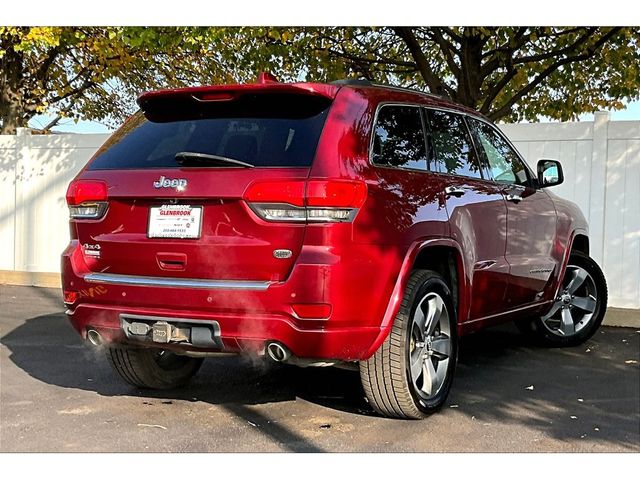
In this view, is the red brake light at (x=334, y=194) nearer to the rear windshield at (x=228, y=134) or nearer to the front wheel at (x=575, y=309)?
the rear windshield at (x=228, y=134)

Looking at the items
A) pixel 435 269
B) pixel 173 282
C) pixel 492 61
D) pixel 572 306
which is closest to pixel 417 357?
Result: pixel 435 269

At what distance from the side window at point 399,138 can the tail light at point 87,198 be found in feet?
4.97

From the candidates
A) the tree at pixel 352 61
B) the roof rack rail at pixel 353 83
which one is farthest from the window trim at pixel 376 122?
the tree at pixel 352 61

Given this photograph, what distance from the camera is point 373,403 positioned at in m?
4.19

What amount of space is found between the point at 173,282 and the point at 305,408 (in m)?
1.31

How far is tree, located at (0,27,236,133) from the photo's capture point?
14.8 m

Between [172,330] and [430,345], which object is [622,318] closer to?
[430,345]

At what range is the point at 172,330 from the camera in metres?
3.84

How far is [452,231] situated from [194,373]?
2.12 metres

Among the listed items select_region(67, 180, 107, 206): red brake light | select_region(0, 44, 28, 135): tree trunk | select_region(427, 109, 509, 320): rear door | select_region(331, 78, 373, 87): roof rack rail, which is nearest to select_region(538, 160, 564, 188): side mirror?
select_region(427, 109, 509, 320): rear door

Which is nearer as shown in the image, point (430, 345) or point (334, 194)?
point (334, 194)

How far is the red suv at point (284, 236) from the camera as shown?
3629 millimetres

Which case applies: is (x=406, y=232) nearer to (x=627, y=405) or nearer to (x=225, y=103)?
(x=225, y=103)

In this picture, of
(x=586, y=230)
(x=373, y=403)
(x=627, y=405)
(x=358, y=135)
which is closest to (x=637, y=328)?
(x=586, y=230)
